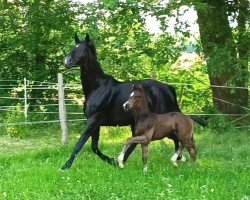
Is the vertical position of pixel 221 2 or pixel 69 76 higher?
pixel 221 2

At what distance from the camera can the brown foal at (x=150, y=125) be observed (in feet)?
26.9

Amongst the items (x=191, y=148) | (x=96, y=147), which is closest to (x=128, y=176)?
(x=191, y=148)

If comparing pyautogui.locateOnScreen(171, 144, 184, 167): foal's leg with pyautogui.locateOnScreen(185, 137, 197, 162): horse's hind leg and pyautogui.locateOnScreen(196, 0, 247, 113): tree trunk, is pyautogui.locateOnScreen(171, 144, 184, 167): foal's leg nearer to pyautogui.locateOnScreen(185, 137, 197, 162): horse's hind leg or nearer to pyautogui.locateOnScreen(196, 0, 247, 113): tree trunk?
pyautogui.locateOnScreen(185, 137, 197, 162): horse's hind leg

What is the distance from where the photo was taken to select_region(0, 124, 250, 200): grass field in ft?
21.4


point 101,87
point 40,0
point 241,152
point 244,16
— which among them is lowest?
point 241,152

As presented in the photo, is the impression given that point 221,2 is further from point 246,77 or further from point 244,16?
point 246,77

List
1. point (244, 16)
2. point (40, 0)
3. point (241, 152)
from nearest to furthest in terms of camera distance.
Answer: point (241, 152)
point (244, 16)
point (40, 0)

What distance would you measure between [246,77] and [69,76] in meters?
8.29

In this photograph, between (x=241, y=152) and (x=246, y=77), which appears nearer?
(x=241, y=152)

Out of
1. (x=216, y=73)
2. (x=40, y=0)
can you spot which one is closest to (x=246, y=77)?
(x=216, y=73)

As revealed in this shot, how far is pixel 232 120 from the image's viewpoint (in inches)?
595

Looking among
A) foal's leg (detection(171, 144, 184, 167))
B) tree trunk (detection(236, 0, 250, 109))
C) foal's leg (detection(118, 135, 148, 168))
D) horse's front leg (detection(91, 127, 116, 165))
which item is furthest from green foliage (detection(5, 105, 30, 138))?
foal's leg (detection(171, 144, 184, 167))

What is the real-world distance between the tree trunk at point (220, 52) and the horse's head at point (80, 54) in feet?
12.3

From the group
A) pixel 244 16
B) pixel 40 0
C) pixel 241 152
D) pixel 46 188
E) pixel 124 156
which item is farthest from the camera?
Answer: pixel 40 0
